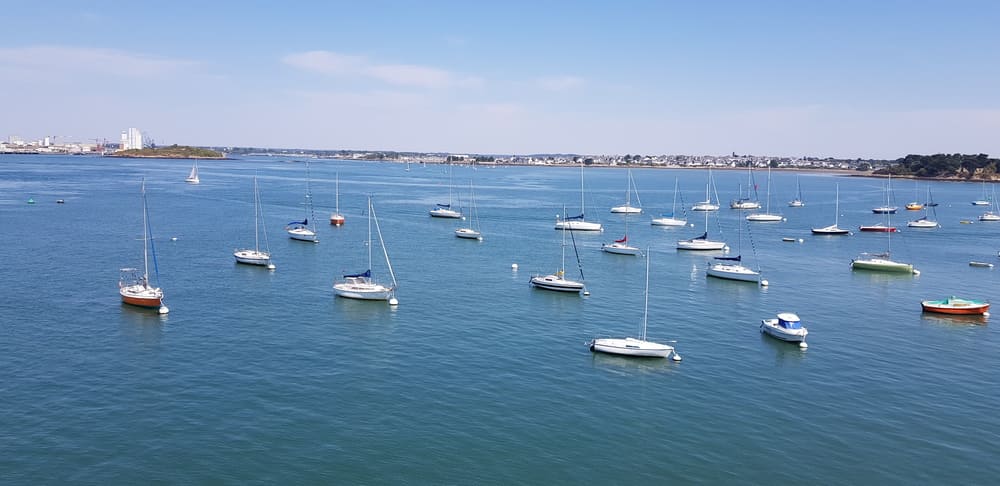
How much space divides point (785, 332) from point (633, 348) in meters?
13.9

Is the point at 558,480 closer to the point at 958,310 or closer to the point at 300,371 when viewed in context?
the point at 300,371

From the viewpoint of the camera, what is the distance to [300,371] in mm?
46531

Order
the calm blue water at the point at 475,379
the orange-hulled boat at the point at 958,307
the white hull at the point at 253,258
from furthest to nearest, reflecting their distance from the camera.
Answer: the white hull at the point at 253,258
the orange-hulled boat at the point at 958,307
the calm blue water at the point at 475,379

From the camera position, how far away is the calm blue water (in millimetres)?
34656

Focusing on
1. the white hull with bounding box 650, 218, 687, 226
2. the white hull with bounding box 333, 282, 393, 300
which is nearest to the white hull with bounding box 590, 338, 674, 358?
the white hull with bounding box 333, 282, 393, 300

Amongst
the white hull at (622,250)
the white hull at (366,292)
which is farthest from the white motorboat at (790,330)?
the white hull at (622,250)

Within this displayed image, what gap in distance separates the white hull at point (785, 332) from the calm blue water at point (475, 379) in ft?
2.92

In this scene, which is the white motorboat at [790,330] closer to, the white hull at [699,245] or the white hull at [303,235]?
the white hull at [699,245]

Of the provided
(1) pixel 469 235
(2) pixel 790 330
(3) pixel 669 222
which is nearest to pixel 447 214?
(1) pixel 469 235

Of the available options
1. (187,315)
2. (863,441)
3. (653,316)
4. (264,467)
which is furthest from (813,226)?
(264,467)

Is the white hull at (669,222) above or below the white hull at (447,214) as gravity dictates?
below

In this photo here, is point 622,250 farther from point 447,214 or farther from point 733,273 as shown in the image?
point 447,214

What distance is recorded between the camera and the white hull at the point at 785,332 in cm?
5484

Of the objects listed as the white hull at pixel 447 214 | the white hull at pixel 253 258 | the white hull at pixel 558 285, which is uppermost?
the white hull at pixel 447 214
